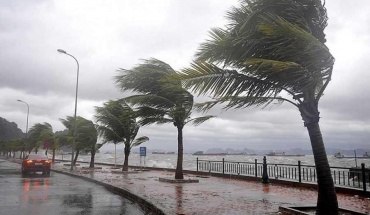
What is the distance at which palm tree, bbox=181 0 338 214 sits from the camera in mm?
7402

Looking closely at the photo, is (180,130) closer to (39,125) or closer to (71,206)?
(71,206)

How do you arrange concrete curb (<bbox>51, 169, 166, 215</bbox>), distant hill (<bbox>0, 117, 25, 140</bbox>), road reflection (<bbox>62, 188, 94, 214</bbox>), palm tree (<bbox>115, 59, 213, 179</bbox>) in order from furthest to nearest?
1. distant hill (<bbox>0, 117, 25, 140</bbox>)
2. palm tree (<bbox>115, 59, 213, 179</bbox>)
3. road reflection (<bbox>62, 188, 94, 214</bbox>)
4. concrete curb (<bbox>51, 169, 166, 215</bbox>)

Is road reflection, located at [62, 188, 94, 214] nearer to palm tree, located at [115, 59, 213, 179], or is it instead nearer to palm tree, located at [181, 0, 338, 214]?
palm tree, located at [181, 0, 338, 214]

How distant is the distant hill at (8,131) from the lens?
168538 mm

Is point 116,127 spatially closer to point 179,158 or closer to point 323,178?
point 179,158

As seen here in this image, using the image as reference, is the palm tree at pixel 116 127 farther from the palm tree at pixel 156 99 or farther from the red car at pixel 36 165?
the palm tree at pixel 156 99

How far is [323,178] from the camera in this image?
26.1ft

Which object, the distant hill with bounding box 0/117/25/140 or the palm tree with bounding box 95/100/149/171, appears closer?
the palm tree with bounding box 95/100/149/171

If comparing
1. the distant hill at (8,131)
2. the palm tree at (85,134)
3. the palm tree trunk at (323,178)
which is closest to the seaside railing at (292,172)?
the palm tree trunk at (323,178)

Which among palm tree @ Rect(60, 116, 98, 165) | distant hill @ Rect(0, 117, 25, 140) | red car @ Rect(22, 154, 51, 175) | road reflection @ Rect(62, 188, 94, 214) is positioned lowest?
road reflection @ Rect(62, 188, 94, 214)

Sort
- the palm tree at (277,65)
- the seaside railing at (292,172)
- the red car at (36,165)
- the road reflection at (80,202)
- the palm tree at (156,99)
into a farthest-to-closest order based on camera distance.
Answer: the red car at (36,165) < the palm tree at (156,99) < the seaside railing at (292,172) < the road reflection at (80,202) < the palm tree at (277,65)

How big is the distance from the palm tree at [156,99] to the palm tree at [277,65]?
8754mm

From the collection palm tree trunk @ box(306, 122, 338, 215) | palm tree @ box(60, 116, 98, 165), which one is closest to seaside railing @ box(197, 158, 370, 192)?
palm tree trunk @ box(306, 122, 338, 215)

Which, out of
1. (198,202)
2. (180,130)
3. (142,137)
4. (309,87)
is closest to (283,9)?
(309,87)
